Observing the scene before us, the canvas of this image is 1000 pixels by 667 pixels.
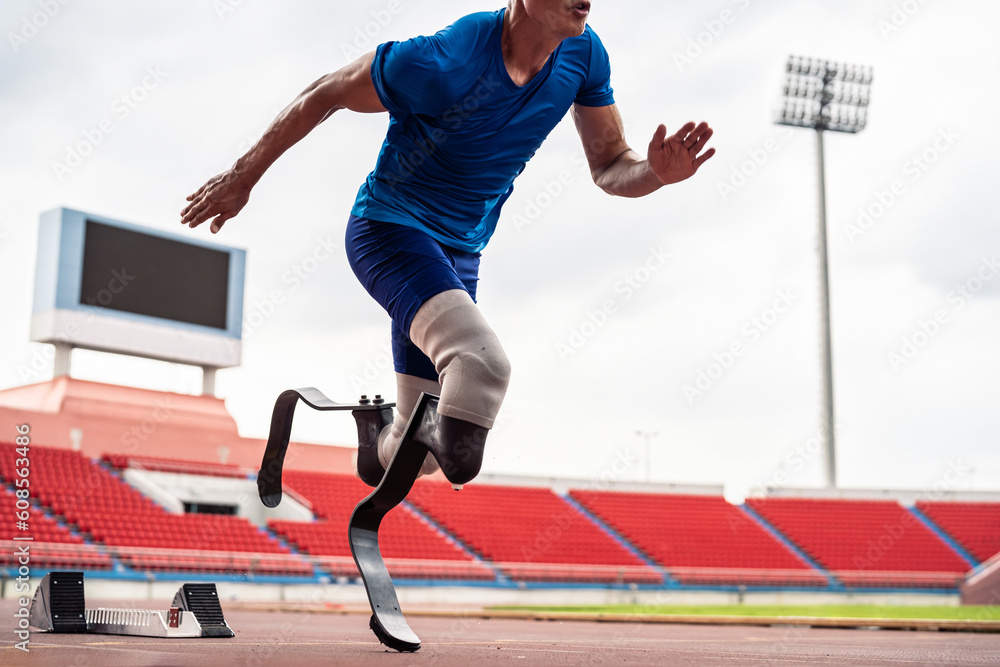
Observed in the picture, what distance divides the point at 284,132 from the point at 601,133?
1.11 meters

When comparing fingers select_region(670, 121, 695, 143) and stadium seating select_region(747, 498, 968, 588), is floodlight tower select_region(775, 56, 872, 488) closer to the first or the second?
stadium seating select_region(747, 498, 968, 588)

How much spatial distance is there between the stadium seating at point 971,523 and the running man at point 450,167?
24587 millimetres

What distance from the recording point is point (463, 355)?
2533 mm

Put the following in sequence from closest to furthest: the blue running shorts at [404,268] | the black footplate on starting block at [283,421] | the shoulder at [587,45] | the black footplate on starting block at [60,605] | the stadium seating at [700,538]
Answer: the blue running shorts at [404,268], the shoulder at [587,45], the black footplate on starting block at [283,421], the black footplate on starting block at [60,605], the stadium seating at [700,538]

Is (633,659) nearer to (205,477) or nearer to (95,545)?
(95,545)

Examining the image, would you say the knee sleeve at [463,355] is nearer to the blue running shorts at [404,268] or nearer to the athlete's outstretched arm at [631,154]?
the blue running shorts at [404,268]

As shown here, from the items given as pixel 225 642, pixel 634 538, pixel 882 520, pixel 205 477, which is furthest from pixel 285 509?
pixel 225 642

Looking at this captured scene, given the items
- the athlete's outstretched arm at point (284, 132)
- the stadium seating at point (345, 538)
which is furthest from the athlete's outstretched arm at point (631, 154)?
the stadium seating at point (345, 538)

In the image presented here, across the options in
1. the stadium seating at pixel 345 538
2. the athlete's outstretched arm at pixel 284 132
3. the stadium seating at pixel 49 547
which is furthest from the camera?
the stadium seating at pixel 345 538

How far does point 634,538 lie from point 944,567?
7.67 metres

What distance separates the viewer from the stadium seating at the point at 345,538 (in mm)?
17359

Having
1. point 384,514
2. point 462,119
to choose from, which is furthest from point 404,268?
point 384,514

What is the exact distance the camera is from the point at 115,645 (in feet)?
10.3

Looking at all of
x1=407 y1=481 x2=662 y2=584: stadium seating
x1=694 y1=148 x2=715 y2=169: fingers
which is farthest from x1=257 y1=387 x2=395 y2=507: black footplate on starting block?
x1=407 y1=481 x2=662 y2=584: stadium seating
